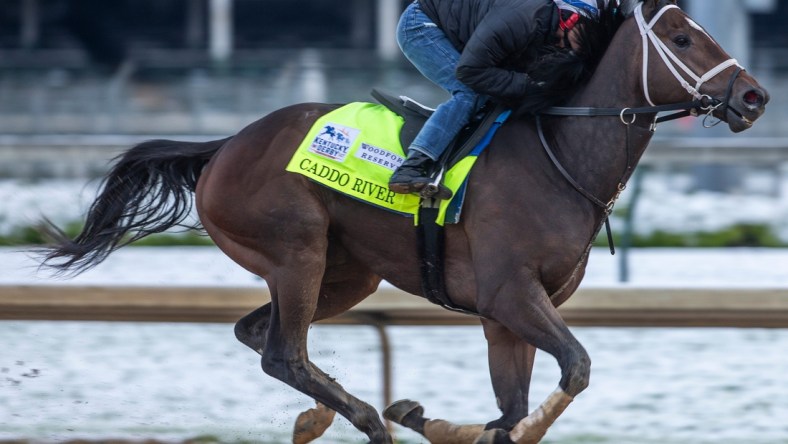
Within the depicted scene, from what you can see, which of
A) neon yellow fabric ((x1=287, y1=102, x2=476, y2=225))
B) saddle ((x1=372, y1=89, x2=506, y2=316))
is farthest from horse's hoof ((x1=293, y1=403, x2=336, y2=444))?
neon yellow fabric ((x1=287, y1=102, x2=476, y2=225))

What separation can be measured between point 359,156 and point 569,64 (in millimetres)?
796

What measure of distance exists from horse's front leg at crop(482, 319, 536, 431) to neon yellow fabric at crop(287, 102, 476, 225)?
54 cm

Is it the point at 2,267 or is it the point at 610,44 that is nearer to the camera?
the point at 610,44

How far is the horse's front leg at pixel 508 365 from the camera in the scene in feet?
13.9

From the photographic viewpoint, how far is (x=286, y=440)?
500 centimetres

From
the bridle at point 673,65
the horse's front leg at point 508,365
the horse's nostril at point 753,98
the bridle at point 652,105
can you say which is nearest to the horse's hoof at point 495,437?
the horse's front leg at point 508,365

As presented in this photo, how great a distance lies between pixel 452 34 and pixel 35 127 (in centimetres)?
1044

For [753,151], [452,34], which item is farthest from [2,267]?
[753,151]

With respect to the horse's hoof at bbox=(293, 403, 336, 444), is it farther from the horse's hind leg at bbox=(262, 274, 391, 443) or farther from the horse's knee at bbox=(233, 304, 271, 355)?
the horse's knee at bbox=(233, 304, 271, 355)

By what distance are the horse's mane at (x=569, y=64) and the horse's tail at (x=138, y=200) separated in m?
1.30

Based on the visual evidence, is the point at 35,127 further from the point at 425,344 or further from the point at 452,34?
the point at 452,34

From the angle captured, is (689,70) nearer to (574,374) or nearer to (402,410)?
(574,374)

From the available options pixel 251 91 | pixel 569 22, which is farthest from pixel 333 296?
pixel 251 91

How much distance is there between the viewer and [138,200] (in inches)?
187
